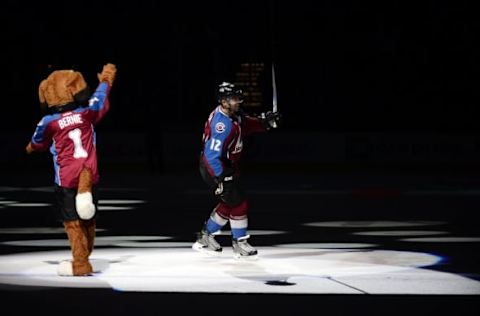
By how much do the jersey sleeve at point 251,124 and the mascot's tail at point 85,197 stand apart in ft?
8.10

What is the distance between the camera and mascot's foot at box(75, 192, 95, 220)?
10.1 meters

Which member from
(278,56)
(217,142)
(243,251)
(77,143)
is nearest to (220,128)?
(217,142)

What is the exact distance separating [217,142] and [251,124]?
0.87 metres

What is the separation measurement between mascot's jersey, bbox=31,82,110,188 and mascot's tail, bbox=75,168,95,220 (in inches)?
2.5

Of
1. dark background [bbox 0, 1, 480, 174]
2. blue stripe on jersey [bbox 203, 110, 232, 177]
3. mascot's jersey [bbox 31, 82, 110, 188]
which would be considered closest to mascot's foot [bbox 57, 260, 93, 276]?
mascot's jersey [bbox 31, 82, 110, 188]

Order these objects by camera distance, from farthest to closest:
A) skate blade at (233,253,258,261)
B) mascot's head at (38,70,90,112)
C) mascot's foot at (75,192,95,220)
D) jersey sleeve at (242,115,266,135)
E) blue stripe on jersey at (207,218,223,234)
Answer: jersey sleeve at (242,115,266,135) → blue stripe on jersey at (207,218,223,234) → skate blade at (233,253,258,261) → mascot's head at (38,70,90,112) → mascot's foot at (75,192,95,220)

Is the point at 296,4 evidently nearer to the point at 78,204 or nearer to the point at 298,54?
the point at 298,54

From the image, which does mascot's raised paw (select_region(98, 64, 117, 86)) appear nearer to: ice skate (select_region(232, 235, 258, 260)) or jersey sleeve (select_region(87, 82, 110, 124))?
jersey sleeve (select_region(87, 82, 110, 124))

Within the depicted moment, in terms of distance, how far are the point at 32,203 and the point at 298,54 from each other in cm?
2590

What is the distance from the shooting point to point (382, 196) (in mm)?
22953

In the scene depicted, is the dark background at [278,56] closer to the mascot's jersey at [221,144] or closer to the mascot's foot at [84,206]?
the mascot's jersey at [221,144]

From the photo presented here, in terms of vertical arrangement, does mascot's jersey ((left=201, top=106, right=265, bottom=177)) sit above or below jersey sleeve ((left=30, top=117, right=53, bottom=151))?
below

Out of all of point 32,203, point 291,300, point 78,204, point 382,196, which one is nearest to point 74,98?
point 78,204

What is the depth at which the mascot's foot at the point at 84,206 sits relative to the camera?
33.0 feet
